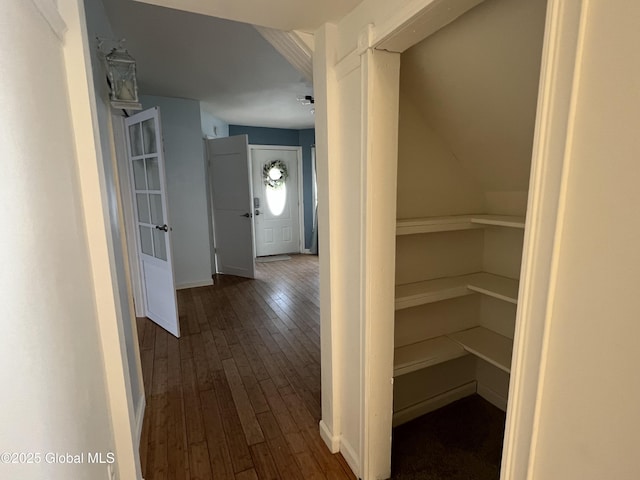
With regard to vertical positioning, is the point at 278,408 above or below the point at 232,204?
below

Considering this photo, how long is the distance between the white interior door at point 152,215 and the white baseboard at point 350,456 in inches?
77.4

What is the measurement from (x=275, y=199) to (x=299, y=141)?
128cm

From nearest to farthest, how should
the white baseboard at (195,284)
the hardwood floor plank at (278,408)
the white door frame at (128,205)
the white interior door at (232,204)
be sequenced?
the hardwood floor plank at (278,408) < the white door frame at (128,205) < the white baseboard at (195,284) < the white interior door at (232,204)

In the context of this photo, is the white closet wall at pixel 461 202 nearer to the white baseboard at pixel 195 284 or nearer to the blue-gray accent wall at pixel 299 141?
the white baseboard at pixel 195 284

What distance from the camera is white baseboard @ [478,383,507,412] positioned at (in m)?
2.05

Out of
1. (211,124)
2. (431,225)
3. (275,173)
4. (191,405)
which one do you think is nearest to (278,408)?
(191,405)

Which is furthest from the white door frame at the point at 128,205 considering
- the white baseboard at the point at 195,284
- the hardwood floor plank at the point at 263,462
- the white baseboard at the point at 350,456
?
the white baseboard at the point at 350,456

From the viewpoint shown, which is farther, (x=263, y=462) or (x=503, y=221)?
(x=263, y=462)

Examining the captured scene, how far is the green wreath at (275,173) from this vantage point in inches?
247

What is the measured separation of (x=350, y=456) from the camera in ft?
5.40

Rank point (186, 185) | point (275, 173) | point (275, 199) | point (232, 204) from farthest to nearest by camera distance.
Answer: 1. point (275, 199)
2. point (275, 173)
3. point (232, 204)
4. point (186, 185)

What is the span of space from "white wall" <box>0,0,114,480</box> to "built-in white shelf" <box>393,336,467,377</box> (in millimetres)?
1346

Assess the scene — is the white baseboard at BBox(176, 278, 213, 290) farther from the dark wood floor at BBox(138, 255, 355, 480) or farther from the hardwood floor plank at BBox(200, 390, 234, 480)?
the hardwood floor plank at BBox(200, 390, 234, 480)

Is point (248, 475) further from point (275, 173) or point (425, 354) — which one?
point (275, 173)
